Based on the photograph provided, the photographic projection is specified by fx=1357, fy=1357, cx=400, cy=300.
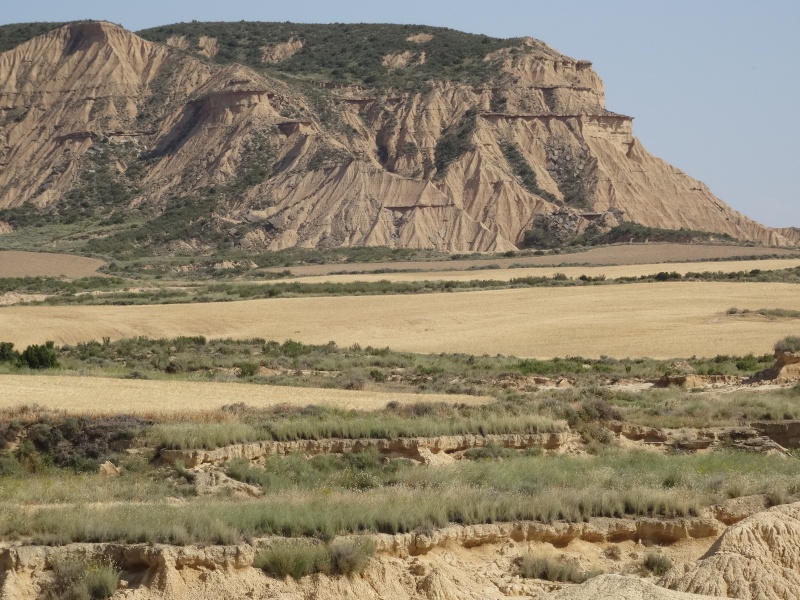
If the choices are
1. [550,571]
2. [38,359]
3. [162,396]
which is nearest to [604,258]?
[38,359]

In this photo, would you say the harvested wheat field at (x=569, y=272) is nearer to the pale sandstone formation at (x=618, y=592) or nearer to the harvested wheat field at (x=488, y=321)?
the harvested wheat field at (x=488, y=321)

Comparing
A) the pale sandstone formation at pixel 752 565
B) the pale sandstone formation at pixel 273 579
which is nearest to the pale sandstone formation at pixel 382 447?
the pale sandstone formation at pixel 273 579

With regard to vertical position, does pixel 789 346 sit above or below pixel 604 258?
above

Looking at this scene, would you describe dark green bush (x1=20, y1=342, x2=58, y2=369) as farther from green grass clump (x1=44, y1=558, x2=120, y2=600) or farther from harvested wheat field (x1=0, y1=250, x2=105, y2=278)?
harvested wheat field (x1=0, y1=250, x2=105, y2=278)

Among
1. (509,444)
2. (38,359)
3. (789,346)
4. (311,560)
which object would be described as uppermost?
(789,346)

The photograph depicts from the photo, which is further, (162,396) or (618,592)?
(162,396)

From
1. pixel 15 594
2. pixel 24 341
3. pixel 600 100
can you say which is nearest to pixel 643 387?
pixel 24 341

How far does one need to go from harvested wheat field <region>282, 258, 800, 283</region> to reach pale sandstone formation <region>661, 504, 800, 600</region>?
6778 centimetres

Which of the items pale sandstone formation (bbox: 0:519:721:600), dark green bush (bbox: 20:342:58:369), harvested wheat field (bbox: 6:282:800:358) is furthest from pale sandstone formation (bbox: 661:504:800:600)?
harvested wheat field (bbox: 6:282:800:358)

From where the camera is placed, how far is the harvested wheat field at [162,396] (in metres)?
24.2

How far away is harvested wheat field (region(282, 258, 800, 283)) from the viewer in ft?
269

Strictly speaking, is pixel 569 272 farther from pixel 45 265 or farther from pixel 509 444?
pixel 509 444

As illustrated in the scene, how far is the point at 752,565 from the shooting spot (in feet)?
38.0

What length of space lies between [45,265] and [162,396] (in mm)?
72418
